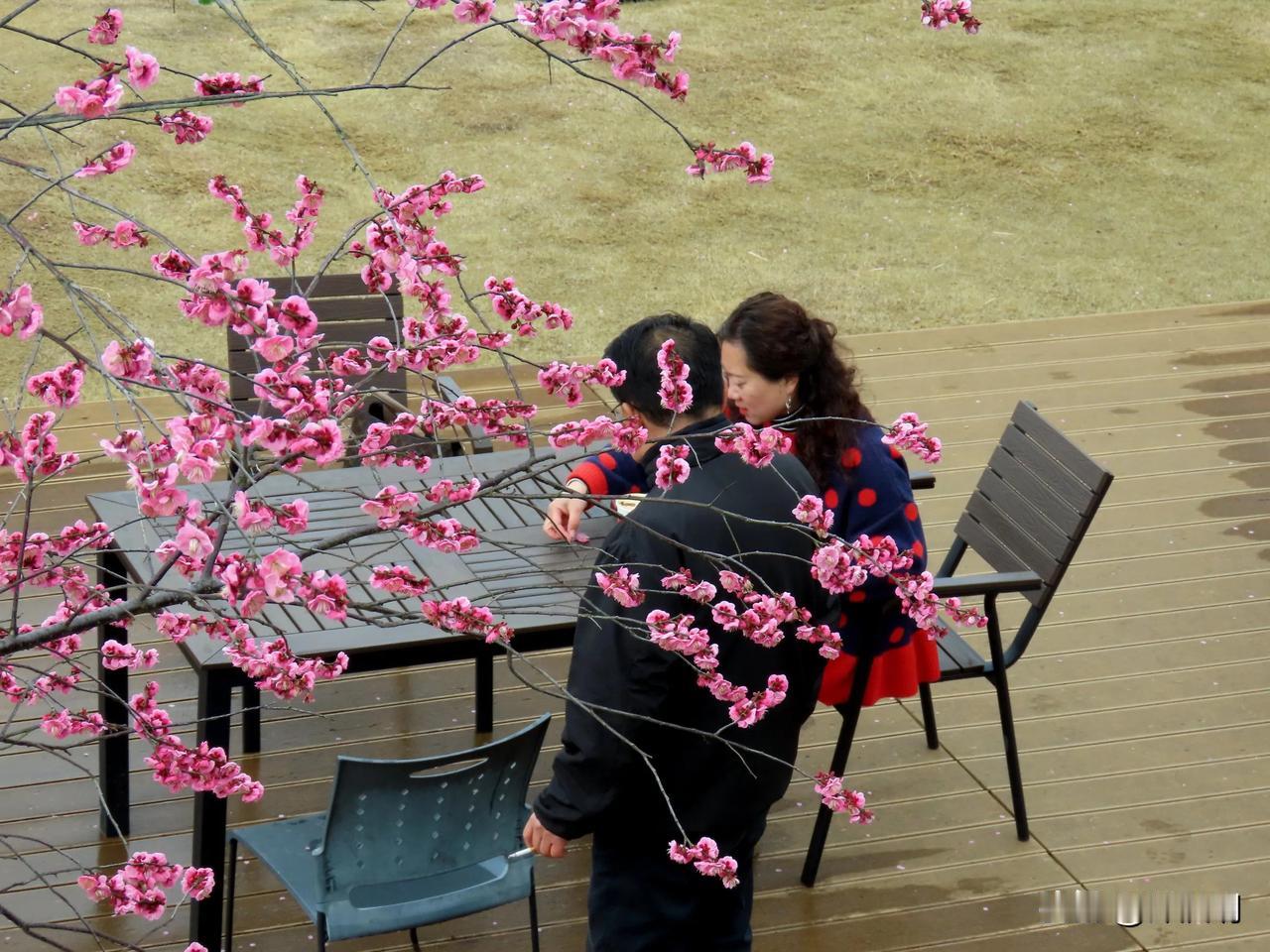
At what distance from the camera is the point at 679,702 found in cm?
293

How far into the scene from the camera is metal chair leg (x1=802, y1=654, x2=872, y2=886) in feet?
12.8

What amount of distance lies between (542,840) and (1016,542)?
69.7 inches

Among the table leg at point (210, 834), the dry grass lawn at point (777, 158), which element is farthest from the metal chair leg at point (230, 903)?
the dry grass lawn at point (777, 158)

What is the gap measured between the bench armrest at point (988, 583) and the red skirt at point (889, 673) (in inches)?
5.7

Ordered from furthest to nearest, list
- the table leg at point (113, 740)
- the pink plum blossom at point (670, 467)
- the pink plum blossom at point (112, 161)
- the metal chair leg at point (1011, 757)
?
1. the metal chair leg at point (1011, 757)
2. the table leg at point (113, 740)
3. the pink plum blossom at point (670, 467)
4. the pink plum blossom at point (112, 161)

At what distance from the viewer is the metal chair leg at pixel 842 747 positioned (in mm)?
3889

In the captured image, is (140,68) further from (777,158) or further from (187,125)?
(777,158)

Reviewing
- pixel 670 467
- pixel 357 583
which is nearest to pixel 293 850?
pixel 357 583

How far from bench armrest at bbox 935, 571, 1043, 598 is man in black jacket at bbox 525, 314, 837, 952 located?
2.59ft

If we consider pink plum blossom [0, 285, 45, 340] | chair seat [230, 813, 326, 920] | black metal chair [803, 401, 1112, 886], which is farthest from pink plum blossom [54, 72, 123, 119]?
black metal chair [803, 401, 1112, 886]

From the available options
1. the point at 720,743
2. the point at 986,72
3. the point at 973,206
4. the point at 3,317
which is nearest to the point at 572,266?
the point at 973,206

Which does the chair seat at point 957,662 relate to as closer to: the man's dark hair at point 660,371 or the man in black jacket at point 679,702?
the man in black jacket at point 679,702

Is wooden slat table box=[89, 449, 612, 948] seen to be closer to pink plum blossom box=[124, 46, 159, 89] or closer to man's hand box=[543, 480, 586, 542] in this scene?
man's hand box=[543, 480, 586, 542]

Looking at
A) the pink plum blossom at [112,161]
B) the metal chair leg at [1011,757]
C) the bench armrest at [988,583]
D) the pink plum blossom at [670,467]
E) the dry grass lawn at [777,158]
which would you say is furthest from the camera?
the dry grass lawn at [777,158]
